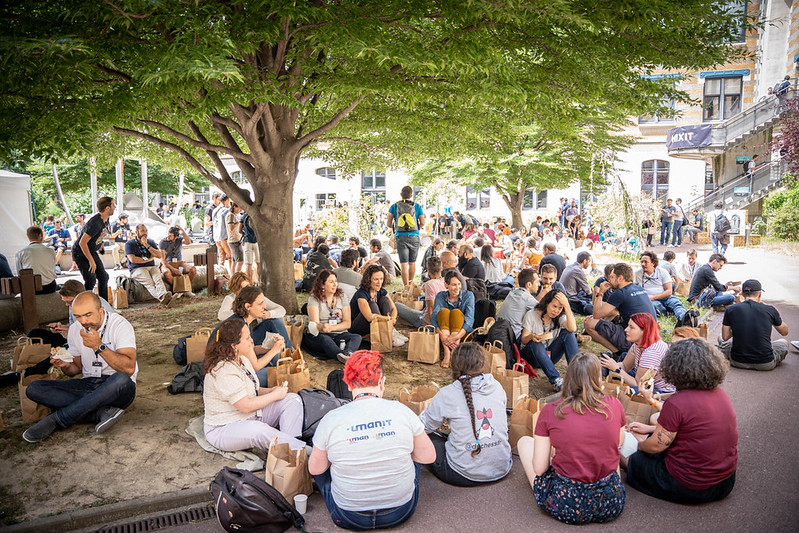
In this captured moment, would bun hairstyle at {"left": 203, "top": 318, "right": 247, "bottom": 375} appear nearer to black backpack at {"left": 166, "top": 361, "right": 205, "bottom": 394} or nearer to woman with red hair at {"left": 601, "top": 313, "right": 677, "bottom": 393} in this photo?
black backpack at {"left": 166, "top": 361, "right": 205, "bottom": 394}

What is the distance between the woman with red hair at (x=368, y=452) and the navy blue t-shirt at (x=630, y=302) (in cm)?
460

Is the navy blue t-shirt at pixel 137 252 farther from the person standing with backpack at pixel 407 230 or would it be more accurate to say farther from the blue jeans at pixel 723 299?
the blue jeans at pixel 723 299

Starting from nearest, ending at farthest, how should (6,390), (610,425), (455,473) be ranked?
(610,425), (455,473), (6,390)

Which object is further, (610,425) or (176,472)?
(176,472)

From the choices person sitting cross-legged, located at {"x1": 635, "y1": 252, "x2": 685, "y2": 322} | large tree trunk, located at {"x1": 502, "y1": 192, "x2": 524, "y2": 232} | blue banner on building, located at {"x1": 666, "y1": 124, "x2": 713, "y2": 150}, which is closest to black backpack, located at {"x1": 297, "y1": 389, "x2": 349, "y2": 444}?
person sitting cross-legged, located at {"x1": 635, "y1": 252, "x2": 685, "y2": 322}

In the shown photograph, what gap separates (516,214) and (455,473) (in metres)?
18.6

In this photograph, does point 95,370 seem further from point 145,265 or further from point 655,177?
point 655,177

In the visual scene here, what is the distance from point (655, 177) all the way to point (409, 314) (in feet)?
95.6

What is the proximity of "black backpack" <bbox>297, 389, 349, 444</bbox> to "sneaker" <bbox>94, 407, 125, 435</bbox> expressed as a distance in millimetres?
1690

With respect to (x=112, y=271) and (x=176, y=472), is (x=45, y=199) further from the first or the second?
(x=176, y=472)

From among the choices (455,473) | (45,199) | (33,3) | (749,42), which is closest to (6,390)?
(33,3)

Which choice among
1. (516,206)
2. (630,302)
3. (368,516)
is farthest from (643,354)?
(516,206)

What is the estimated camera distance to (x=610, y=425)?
383 centimetres

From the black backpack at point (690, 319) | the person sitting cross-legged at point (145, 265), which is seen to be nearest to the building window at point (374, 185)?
the person sitting cross-legged at point (145, 265)
